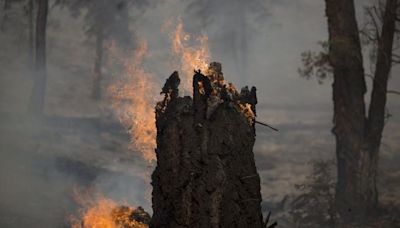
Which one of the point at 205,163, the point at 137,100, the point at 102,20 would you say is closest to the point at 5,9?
the point at 102,20

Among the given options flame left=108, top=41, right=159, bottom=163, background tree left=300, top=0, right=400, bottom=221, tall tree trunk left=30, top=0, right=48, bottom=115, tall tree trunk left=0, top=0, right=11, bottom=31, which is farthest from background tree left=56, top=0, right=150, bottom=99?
background tree left=300, top=0, right=400, bottom=221

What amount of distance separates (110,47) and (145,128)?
48.3 feet

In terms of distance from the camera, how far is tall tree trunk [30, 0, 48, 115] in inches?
862

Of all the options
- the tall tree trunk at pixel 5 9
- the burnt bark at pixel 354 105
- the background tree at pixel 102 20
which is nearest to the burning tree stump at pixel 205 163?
the burnt bark at pixel 354 105

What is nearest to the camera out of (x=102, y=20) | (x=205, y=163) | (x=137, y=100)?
(x=205, y=163)

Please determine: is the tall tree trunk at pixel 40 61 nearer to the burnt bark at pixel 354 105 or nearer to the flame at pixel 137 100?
the flame at pixel 137 100

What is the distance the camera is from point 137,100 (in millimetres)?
30594

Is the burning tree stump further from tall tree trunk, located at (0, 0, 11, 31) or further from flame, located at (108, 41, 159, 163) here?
tall tree trunk, located at (0, 0, 11, 31)

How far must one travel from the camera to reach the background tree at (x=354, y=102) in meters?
11.0

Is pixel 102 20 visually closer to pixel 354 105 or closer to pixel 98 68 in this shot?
pixel 98 68

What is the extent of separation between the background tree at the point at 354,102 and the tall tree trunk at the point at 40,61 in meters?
15.2

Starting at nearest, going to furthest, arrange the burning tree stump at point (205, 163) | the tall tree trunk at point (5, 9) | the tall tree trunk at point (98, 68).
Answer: the burning tree stump at point (205, 163)
the tall tree trunk at point (5, 9)
the tall tree trunk at point (98, 68)

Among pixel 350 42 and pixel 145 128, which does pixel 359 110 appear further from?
pixel 145 128

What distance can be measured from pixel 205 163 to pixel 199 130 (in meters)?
0.34
